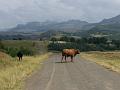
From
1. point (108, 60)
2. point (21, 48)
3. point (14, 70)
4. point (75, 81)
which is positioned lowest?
point (21, 48)

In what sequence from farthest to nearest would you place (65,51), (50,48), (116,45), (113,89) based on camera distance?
(116,45), (50,48), (65,51), (113,89)

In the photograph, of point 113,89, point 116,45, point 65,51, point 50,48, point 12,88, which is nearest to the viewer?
point 113,89

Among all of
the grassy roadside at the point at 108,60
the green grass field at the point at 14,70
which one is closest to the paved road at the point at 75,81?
the green grass field at the point at 14,70

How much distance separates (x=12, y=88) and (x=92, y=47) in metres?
172

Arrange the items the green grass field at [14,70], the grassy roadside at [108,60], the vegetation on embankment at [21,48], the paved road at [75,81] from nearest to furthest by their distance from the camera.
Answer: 1. the paved road at [75,81]
2. the green grass field at [14,70]
3. the grassy roadside at [108,60]
4. the vegetation on embankment at [21,48]

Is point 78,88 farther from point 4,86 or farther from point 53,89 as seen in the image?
point 4,86

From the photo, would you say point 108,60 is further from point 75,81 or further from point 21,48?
point 21,48

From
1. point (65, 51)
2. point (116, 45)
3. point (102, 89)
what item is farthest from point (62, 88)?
point (116, 45)

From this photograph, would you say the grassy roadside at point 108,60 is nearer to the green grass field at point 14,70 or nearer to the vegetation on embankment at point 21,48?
the green grass field at point 14,70

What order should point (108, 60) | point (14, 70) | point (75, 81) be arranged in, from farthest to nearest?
point (108, 60)
point (14, 70)
point (75, 81)

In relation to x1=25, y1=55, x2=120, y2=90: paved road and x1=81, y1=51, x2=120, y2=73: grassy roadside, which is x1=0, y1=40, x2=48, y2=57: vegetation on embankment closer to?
x1=81, y1=51, x2=120, y2=73: grassy roadside

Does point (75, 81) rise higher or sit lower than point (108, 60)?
higher

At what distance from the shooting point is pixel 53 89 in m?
19.2

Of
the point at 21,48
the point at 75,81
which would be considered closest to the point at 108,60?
the point at 75,81
